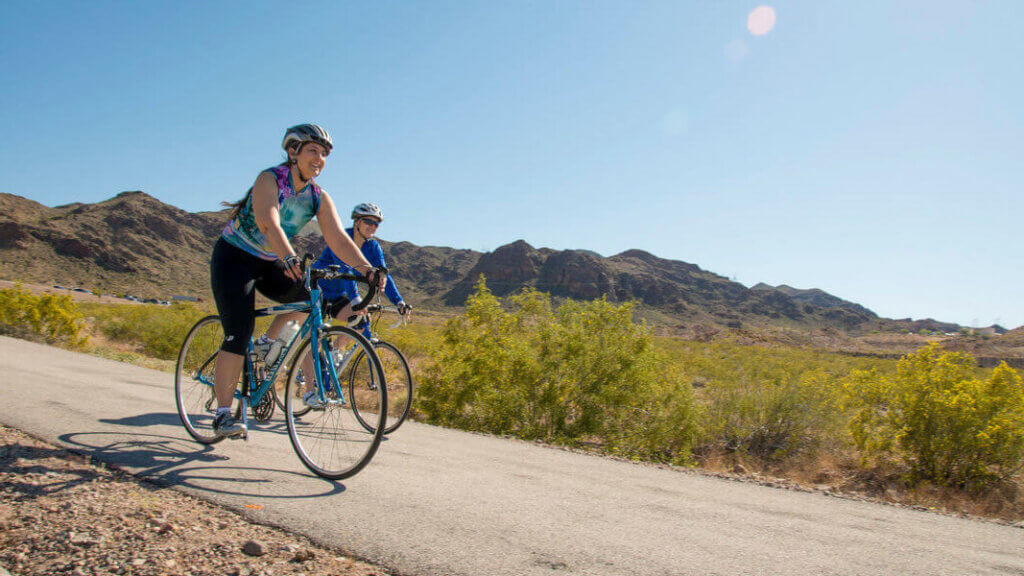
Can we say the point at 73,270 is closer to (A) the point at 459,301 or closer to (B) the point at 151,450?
(A) the point at 459,301

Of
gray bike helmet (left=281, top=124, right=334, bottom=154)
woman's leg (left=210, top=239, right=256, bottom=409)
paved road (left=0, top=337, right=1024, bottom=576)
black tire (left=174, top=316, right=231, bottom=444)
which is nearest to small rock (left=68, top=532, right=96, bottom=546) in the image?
paved road (left=0, top=337, right=1024, bottom=576)

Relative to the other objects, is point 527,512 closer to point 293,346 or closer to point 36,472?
point 293,346

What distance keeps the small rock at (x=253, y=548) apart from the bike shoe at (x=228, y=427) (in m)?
1.49

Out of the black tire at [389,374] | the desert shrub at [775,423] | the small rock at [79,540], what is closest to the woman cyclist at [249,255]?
the black tire at [389,374]

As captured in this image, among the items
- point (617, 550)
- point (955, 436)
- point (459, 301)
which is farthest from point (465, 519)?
point (459, 301)

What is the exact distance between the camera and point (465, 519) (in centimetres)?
296

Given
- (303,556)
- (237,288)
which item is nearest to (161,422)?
(237,288)

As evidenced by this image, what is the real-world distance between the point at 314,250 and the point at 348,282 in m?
33.2

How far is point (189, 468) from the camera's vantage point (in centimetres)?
354

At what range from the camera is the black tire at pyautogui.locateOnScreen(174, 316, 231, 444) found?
430 cm

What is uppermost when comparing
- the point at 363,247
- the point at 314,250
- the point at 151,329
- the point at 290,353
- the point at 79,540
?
the point at 314,250

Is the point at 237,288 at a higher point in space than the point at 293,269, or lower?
lower

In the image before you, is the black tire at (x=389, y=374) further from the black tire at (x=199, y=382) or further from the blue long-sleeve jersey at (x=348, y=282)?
the black tire at (x=199, y=382)

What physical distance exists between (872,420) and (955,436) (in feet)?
3.32
